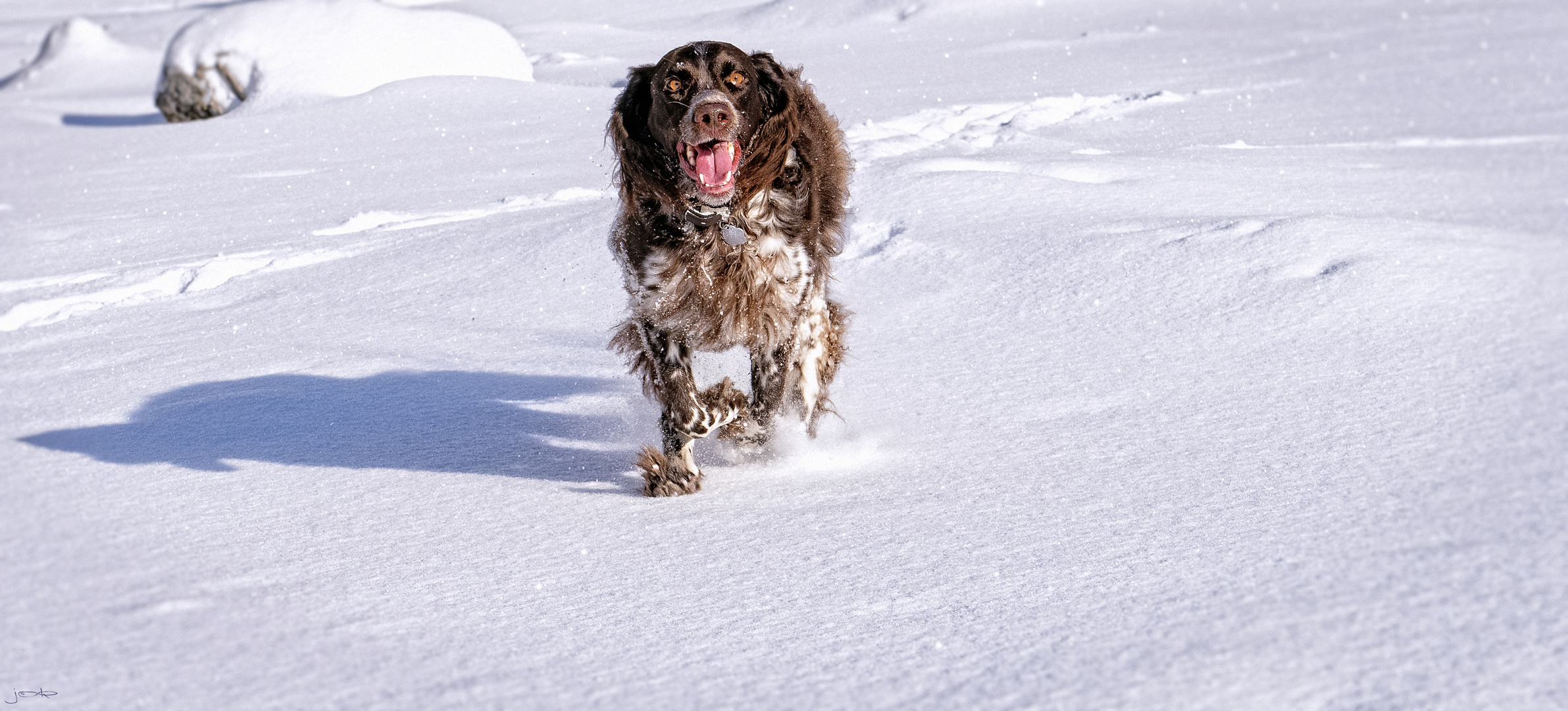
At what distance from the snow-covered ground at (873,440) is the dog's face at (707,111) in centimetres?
76

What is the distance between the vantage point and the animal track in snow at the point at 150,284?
4.88 m

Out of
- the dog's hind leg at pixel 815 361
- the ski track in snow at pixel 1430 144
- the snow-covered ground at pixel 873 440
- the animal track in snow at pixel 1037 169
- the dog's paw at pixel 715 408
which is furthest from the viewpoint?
the ski track in snow at pixel 1430 144

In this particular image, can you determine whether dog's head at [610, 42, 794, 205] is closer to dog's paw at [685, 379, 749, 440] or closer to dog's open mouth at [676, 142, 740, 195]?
dog's open mouth at [676, 142, 740, 195]

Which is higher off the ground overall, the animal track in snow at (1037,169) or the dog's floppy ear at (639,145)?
the dog's floppy ear at (639,145)

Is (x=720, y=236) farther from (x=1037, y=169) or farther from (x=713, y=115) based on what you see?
(x=1037, y=169)

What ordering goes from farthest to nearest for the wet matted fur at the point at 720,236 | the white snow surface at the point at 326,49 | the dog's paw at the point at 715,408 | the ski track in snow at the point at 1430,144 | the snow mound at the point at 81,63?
the snow mound at the point at 81,63 → the white snow surface at the point at 326,49 → the ski track in snow at the point at 1430,144 → the dog's paw at the point at 715,408 → the wet matted fur at the point at 720,236

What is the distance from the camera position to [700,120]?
2.92m

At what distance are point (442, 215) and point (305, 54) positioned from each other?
5.21m

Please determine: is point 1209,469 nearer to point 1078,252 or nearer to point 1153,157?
point 1078,252

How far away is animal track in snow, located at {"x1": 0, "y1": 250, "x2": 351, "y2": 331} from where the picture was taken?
4875 mm

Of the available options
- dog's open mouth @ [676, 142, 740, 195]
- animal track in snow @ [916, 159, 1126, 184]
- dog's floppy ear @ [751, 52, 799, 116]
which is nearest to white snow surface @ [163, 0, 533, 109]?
animal track in snow @ [916, 159, 1126, 184]

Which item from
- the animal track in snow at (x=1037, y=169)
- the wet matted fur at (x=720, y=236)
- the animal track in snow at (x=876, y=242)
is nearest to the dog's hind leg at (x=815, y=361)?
the wet matted fur at (x=720, y=236)

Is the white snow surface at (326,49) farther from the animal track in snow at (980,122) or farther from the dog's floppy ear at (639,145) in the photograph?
the dog's floppy ear at (639,145)

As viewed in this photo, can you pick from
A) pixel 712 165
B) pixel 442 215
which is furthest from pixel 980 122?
pixel 712 165
